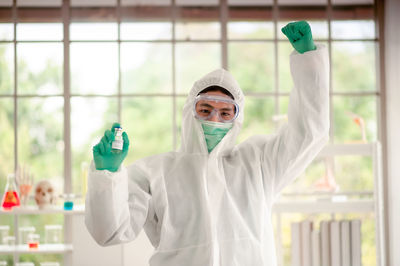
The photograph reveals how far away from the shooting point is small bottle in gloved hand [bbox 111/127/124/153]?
1.51m

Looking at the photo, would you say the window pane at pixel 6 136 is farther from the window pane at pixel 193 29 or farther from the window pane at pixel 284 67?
the window pane at pixel 284 67

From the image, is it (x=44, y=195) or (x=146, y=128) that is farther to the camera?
(x=146, y=128)

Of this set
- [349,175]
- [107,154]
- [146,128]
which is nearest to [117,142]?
[107,154]

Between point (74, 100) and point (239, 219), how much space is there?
2.93 m

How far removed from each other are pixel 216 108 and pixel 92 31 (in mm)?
2811

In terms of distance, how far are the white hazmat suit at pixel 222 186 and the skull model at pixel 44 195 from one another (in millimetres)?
2157

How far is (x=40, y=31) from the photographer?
4422 millimetres

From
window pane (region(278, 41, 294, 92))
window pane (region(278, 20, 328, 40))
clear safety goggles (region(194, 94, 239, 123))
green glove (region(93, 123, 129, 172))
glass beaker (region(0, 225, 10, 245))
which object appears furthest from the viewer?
→ window pane (region(278, 41, 294, 92))

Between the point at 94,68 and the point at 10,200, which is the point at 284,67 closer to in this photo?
the point at 94,68

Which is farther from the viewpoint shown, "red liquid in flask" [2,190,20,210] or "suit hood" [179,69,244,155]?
"red liquid in flask" [2,190,20,210]

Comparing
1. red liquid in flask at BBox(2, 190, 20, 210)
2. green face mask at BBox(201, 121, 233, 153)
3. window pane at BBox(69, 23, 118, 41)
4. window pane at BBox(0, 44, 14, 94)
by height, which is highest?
window pane at BBox(69, 23, 118, 41)

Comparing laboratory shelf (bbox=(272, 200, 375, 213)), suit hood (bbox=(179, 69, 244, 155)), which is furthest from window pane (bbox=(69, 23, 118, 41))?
suit hood (bbox=(179, 69, 244, 155))

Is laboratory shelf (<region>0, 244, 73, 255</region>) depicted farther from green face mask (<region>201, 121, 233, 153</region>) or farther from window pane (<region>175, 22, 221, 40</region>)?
green face mask (<region>201, 121, 233, 153</region>)

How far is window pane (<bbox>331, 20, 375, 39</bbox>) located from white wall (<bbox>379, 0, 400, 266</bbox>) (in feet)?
0.62
